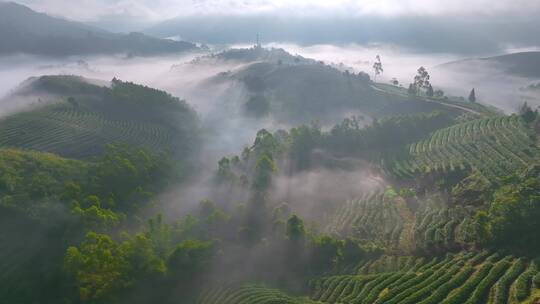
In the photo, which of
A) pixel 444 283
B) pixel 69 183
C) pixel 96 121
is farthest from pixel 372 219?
pixel 96 121

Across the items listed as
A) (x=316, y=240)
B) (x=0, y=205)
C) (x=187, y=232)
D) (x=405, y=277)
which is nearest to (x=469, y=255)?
(x=405, y=277)

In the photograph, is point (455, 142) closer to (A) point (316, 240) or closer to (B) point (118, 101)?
(A) point (316, 240)

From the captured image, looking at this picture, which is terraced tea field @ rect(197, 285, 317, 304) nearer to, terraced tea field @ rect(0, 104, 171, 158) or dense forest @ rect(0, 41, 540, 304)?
dense forest @ rect(0, 41, 540, 304)

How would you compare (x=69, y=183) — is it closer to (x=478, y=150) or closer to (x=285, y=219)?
(x=285, y=219)

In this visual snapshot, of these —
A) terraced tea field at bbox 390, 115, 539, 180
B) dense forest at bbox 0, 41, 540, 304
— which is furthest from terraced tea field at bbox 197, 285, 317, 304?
terraced tea field at bbox 390, 115, 539, 180

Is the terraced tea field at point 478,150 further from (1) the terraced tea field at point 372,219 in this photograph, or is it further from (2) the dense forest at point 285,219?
(1) the terraced tea field at point 372,219

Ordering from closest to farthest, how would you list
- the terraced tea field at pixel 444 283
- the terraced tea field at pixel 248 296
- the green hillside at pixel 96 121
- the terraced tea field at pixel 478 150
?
the terraced tea field at pixel 444 283, the terraced tea field at pixel 248 296, the terraced tea field at pixel 478 150, the green hillside at pixel 96 121

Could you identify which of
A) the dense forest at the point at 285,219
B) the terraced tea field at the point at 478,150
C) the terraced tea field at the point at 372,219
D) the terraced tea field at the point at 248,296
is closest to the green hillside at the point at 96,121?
the dense forest at the point at 285,219

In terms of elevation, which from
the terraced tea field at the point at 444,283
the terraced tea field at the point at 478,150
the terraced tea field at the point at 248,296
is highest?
the terraced tea field at the point at 478,150
